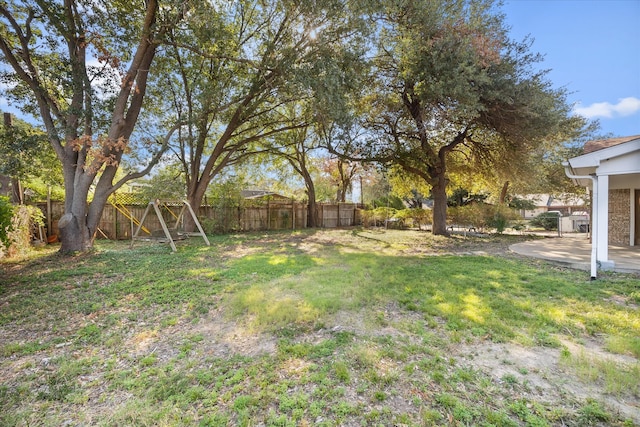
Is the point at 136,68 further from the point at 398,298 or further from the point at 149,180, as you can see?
the point at 398,298

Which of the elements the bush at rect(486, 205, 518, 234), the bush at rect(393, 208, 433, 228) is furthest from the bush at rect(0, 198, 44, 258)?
the bush at rect(393, 208, 433, 228)

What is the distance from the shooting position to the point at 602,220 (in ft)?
17.3

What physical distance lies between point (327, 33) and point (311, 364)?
319 inches

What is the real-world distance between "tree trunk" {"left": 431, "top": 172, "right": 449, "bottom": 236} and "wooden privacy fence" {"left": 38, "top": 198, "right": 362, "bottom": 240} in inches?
289

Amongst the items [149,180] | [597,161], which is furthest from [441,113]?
[149,180]

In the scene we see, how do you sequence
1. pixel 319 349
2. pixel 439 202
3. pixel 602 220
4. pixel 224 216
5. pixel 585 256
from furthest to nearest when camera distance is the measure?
1. pixel 224 216
2. pixel 439 202
3. pixel 585 256
4. pixel 602 220
5. pixel 319 349

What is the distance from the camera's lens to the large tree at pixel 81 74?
699cm

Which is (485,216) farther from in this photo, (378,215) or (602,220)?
(602,220)

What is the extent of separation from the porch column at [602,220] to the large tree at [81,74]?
9.80 meters

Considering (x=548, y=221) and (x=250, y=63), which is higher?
(x=250, y=63)

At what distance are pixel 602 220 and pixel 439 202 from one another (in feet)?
25.2

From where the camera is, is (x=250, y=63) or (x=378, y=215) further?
(x=378, y=215)

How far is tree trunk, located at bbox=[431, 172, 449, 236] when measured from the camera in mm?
12352

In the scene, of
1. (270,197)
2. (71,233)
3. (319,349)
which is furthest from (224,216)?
(319,349)
